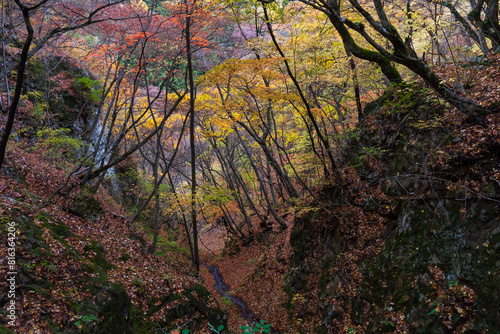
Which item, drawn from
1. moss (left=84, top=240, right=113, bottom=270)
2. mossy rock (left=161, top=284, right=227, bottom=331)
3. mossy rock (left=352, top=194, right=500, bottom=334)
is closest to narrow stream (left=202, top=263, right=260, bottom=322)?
mossy rock (left=161, top=284, right=227, bottom=331)

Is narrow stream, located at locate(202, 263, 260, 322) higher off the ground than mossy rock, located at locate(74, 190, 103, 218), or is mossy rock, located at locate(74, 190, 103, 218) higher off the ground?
→ mossy rock, located at locate(74, 190, 103, 218)

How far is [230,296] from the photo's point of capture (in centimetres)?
1302

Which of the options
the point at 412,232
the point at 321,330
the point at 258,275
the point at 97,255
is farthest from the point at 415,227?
the point at 258,275

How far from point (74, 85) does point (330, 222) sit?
50.2 ft

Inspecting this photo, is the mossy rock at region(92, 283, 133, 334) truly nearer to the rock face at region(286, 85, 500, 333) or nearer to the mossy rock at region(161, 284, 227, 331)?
the mossy rock at region(161, 284, 227, 331)

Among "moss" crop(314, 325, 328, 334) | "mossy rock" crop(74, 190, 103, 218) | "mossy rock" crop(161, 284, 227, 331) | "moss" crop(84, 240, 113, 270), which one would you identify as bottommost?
"moss" crop(314, 325, 328, 334)

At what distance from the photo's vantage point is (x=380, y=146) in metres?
7.67

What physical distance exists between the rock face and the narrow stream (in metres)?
2.36

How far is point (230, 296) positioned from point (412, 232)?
9980 millimetres

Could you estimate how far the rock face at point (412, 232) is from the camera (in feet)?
13.9

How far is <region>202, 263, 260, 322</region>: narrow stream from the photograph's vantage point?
10591mm

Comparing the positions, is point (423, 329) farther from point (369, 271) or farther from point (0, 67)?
point (0, 67)

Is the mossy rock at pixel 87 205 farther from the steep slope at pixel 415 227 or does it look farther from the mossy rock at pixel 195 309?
the steep slope at pixel 415 227

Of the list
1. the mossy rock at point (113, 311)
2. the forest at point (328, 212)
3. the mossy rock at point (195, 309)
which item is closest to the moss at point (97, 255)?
the forest at point (328, 212)
